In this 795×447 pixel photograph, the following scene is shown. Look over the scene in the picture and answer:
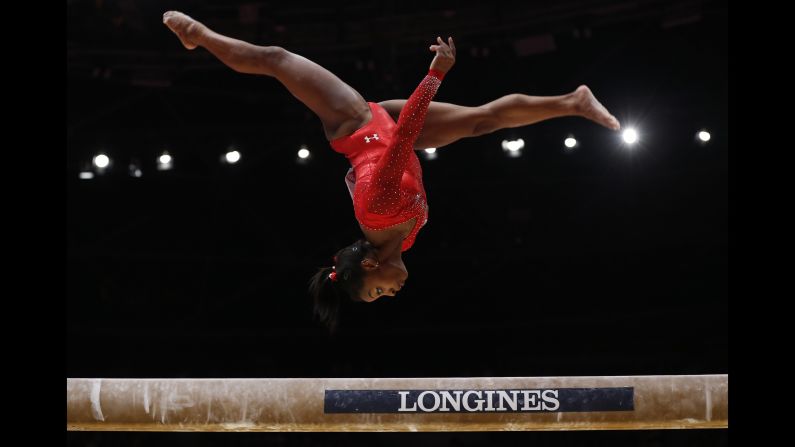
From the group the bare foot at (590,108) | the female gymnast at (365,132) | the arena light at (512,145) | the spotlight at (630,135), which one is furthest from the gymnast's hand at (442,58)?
the arena light at (512,145)

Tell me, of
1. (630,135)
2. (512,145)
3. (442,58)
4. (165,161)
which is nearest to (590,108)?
(442,58)

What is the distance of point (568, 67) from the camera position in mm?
8789

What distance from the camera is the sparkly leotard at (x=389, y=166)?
3.70 meters

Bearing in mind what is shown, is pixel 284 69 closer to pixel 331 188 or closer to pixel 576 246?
pixel 331 188

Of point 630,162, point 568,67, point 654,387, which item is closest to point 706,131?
point 630,162

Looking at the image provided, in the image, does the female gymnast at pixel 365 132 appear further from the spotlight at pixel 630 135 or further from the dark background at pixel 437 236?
the spotlight at pixel 630 135

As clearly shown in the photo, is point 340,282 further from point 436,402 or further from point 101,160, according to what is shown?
point 101,160

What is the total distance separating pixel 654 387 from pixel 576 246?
5713 millimetres

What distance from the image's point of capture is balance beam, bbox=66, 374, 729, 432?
4.17m

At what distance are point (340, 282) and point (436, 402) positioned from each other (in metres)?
0.80

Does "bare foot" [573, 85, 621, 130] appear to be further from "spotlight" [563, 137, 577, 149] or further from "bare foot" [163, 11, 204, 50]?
"spotlight" [563, 137, 577, 149]

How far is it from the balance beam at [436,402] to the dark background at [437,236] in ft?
15.7

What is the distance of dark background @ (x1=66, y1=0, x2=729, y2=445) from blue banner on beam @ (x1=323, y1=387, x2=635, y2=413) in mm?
4803

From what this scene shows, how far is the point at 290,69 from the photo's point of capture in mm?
4160
